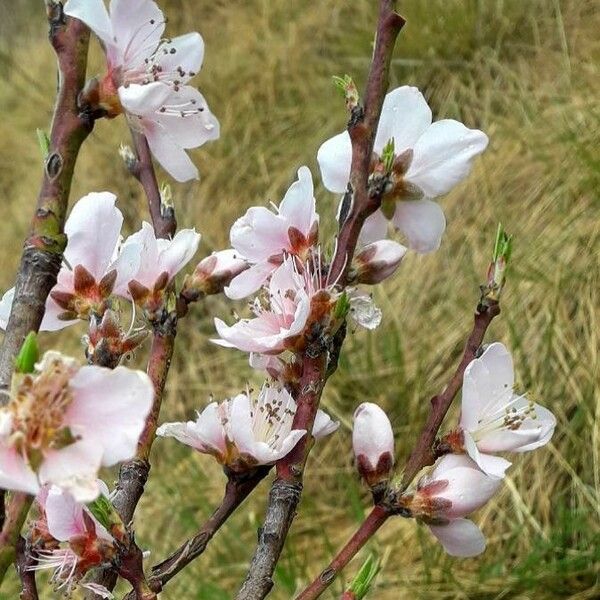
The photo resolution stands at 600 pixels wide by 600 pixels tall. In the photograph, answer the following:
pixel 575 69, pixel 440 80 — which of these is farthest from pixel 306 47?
A: pixel 575 69

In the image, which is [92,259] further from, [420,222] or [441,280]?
[441,280]

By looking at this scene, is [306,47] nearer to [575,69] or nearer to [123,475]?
[575,69]

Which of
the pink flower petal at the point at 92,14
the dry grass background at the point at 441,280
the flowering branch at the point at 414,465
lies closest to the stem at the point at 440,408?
the flowering branch at the point at 414,465

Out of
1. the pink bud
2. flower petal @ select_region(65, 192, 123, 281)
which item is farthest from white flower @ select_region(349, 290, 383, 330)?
flower petal @ select_region(65, 192, 123, 281)

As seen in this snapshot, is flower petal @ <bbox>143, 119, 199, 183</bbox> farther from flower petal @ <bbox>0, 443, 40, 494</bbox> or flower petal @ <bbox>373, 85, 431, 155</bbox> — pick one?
flower petal @ <bbox>0, 443, 40, 494</bbox>

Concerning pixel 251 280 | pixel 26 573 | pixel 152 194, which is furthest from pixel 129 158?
pixel 26 573
